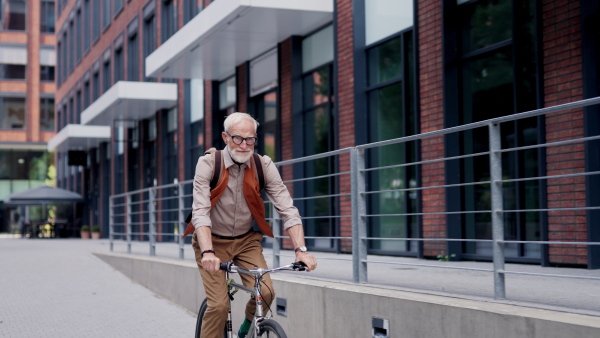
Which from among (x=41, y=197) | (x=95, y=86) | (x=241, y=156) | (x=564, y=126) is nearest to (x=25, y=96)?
(x=95, y=86)

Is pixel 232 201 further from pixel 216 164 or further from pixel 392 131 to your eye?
pixel 392 131

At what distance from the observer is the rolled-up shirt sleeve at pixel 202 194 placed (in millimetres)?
4887

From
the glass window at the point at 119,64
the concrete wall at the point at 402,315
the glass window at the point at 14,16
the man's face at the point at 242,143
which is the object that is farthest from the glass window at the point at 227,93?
the glass window at the point at 14,16

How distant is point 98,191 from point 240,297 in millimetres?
26777

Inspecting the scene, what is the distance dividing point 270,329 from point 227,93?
14.8 metres

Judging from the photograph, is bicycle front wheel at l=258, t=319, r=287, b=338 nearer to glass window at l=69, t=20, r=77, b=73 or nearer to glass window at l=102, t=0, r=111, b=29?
glass window at l=102, t=0, r=111, b=29

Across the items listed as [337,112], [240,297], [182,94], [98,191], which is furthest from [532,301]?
[98,191]

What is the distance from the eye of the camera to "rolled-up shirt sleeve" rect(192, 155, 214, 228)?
192 inches

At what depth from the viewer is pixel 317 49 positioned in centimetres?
1451

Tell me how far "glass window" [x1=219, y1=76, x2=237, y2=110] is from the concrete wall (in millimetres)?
10367

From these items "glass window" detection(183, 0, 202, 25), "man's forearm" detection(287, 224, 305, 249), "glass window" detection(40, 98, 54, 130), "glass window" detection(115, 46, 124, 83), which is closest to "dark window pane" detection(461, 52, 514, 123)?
"man's forearm" detection(287, 224, 305, 249)

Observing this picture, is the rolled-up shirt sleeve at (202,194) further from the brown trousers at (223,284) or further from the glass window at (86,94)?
the glass window at (86,94)

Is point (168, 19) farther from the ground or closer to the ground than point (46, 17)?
closer to the ground

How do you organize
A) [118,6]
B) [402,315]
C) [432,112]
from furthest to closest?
[118,6] → [432,112] → [402,315]
